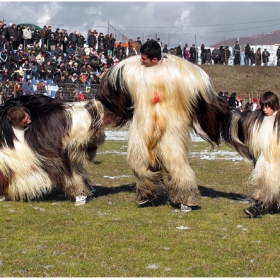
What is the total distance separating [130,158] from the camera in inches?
340

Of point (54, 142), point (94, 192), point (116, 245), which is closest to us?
point (116, 245)

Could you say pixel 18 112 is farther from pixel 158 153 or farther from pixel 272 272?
pixel 272 272

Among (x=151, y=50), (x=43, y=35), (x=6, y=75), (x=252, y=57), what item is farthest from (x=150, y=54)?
(x=252, y=57)

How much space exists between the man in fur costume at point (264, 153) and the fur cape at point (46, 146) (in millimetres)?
2416

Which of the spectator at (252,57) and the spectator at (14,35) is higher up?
the spectator at (14,35)

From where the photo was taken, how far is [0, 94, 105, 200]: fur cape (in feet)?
29.1

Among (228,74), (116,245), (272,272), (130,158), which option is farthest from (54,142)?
(228,74)

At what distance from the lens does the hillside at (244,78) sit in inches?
1700

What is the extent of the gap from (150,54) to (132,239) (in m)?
2.89

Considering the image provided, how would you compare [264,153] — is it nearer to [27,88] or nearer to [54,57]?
[27,88]

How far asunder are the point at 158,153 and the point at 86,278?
3.41 metres

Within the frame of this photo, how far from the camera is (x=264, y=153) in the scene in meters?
8.03

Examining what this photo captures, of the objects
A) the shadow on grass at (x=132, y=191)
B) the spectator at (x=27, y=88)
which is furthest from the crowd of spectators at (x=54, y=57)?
the shadow on grass at (x=132, y=191)

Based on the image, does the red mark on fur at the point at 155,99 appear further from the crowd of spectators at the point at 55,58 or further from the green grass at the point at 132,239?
the crowd of spectators at the point at 55,58
